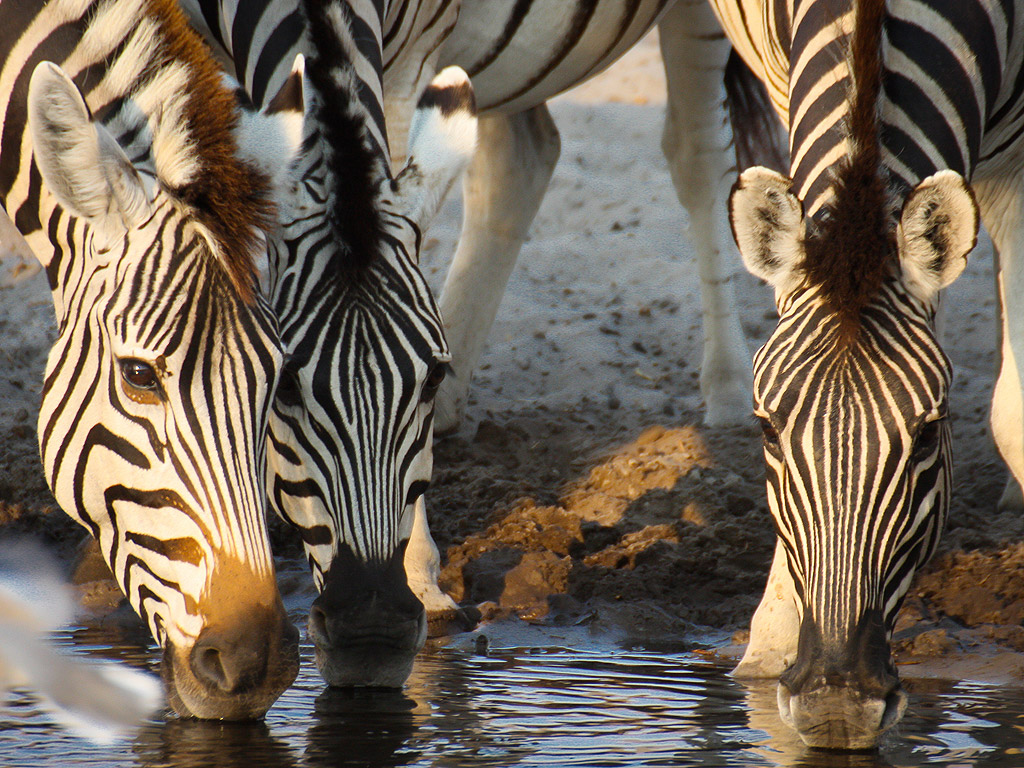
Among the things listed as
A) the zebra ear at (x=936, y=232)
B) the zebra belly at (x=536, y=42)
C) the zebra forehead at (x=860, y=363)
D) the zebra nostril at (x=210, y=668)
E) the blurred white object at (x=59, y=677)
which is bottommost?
the zebra nostril at (x=210, y=668)

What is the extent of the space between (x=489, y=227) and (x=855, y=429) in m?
3.97

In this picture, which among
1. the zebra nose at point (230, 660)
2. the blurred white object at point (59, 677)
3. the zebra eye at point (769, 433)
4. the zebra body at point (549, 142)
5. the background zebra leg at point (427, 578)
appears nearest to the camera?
the blurred white object at point (59, 677)

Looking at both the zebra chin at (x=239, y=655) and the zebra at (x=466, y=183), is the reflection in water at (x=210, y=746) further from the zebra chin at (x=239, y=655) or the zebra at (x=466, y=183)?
the zebra at (x=466, y=183)

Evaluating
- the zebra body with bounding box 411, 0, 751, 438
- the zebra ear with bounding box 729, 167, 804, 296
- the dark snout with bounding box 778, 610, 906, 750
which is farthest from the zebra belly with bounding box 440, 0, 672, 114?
the dark snout with bounding box 778, 610, 906, 750

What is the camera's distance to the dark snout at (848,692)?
10.4 ft

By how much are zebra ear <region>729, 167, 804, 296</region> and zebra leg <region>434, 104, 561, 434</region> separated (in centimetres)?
318

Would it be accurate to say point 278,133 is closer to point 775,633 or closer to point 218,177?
point 218,177

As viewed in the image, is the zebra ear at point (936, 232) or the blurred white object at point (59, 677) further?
the zebra ear at point (936, 232)

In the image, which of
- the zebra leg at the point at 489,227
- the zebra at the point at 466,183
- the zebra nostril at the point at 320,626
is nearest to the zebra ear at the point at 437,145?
the zebra at the point at 466,183

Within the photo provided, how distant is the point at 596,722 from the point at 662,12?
4.22 meters

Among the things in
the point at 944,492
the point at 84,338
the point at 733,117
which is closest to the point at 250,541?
the point at 84,338

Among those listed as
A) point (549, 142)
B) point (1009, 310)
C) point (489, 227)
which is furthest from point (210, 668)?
point (549, 142)

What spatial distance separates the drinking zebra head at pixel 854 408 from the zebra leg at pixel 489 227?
10.8 feet

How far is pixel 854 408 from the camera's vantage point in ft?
10.9
